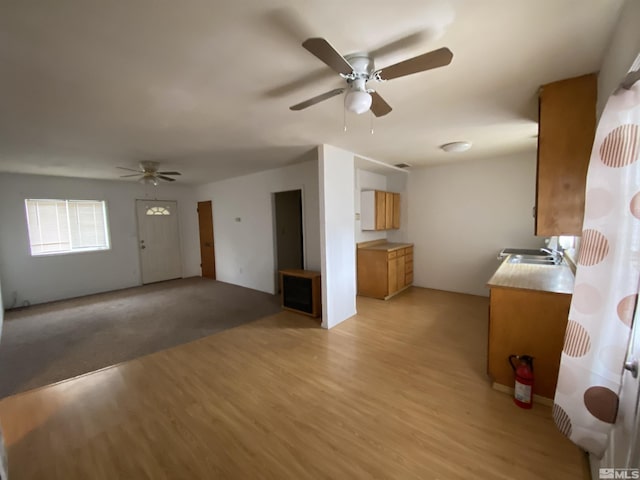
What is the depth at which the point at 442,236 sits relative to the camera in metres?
Result: 5.21

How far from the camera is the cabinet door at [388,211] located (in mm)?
5219

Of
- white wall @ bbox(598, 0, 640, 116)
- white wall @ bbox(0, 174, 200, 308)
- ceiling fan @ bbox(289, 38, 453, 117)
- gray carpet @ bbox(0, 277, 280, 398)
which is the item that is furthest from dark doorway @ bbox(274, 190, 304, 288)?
white wall @ bbox(598, 0, 640, 116)

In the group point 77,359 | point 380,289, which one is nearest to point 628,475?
point 380,289

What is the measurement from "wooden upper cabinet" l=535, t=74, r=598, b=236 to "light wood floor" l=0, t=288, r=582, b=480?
59.6 inches

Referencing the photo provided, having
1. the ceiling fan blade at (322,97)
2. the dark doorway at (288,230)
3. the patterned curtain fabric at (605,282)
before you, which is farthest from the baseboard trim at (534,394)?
the dark doorway at (288,230)

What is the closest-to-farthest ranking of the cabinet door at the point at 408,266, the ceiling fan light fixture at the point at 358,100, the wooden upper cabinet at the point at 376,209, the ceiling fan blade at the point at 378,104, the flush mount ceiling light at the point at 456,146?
the ceiling fan light fixture at the point at 358,100 < the ceiling fan blade at the point at 378,104 < the flush mount ceiling light at the point at 456,146 < the wooden upper cabinet at the point at 376,209 < the cabinet door at the point at 408,266

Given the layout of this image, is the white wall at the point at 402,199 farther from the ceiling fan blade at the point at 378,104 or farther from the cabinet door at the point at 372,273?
the ceiling fan blade at the point at 378,104

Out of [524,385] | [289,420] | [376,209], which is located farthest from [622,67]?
[376,209]

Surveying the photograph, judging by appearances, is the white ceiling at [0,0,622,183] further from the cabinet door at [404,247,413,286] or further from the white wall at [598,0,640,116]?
the cabinet door at [404,247,413,286]

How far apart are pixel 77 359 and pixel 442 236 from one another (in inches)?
232

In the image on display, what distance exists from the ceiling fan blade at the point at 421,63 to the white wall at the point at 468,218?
4.01 meters

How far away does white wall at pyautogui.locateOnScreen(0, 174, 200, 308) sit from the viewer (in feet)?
15.4

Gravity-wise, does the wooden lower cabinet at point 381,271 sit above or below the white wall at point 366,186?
below

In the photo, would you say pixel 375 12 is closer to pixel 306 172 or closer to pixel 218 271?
pixel 306 172
